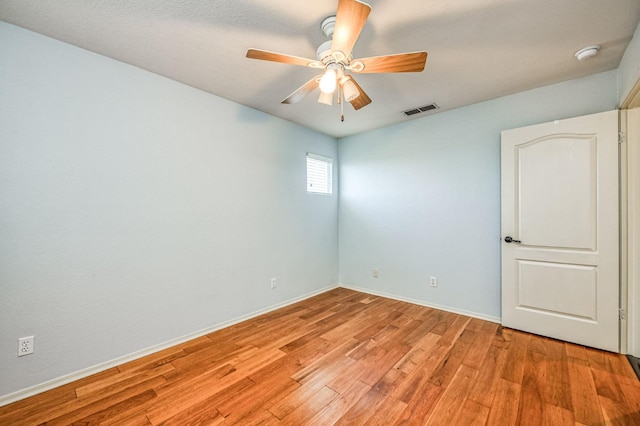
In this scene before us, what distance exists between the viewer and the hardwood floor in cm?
158

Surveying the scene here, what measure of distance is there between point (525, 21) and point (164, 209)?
123 inches

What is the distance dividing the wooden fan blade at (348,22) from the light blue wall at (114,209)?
1.80m

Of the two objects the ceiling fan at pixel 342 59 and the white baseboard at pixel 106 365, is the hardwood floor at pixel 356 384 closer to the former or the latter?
the white baseboard at pixel 106 365

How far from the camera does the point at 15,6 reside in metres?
1.60

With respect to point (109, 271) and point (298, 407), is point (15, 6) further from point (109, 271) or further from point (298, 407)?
point (298, 407)

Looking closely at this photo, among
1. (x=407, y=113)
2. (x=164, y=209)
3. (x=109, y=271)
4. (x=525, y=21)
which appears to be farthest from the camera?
(x=407, y=113)

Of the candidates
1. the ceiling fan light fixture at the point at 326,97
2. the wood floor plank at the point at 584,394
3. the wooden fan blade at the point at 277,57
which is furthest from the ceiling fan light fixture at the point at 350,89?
the wood floor plank at the point at 584,394

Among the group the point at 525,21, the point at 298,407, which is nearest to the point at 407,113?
the point at 525,21

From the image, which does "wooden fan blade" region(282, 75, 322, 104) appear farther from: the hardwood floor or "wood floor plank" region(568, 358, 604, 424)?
"wood floor plank" region(568, 358, 604, 424)

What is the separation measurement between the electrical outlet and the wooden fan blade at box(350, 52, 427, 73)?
283cm

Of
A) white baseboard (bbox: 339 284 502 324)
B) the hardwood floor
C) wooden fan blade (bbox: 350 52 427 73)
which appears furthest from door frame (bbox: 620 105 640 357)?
wooden fan blade (bbox: 350 52 427 73)

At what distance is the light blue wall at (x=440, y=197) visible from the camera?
2766mm

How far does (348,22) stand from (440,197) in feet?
8.32

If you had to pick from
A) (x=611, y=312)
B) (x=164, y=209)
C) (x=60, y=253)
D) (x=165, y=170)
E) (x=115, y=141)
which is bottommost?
(x=611, y=312)
